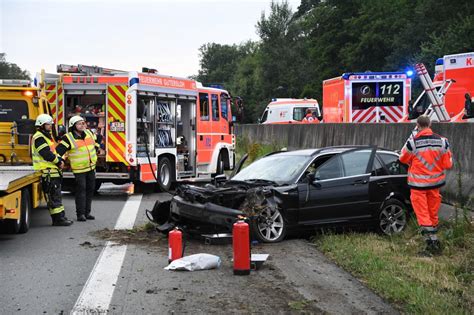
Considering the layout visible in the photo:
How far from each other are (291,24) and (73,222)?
81.1 meters

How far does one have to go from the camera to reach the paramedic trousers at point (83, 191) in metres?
11.6

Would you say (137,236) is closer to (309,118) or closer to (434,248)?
(434,248)

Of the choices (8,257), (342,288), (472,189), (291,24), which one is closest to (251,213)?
(342,288)

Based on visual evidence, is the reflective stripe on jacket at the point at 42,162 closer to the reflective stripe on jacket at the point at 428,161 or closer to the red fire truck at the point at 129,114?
the red fire truck at the point at 129,114

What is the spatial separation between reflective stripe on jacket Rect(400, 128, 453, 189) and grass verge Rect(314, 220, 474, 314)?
0.74 m

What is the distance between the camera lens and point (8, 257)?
835 cm

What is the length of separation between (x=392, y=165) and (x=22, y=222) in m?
5.67

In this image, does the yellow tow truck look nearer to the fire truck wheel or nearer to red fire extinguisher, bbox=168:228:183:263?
the fire truck wheel

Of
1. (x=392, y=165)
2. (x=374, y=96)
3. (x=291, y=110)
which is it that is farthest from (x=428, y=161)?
(x=291, y=110)

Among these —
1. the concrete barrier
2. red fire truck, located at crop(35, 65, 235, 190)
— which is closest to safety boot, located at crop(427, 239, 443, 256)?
the concrete barrier

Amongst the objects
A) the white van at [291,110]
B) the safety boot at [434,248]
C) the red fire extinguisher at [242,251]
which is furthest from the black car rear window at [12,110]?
the white van at [291,110]

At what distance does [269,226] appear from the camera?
920 cm

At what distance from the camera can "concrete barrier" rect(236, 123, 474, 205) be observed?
36.4ft

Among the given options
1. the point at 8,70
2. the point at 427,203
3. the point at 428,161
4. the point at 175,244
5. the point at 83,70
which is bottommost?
the point at 175,244
